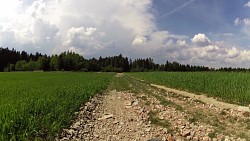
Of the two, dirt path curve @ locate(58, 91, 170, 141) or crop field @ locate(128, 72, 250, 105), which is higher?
crop field @ locate(128, 72, 250, 105)

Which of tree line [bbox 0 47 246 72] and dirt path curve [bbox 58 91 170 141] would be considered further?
tree line [bbox 0 47 246 72]

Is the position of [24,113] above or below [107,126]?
above

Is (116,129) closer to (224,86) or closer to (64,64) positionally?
(224,86)

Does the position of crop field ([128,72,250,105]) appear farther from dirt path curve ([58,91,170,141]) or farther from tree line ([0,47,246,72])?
tree line ([0,47,246,72])

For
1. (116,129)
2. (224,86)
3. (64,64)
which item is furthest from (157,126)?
(64,64)

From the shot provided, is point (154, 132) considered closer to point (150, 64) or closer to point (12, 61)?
point (12, 61)

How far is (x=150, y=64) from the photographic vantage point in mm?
198625

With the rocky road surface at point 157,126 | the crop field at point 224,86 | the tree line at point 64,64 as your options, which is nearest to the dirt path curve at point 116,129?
the rocky road surface at point 157,126

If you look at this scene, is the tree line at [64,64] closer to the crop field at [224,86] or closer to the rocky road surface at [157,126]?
the crop field at [224,86]

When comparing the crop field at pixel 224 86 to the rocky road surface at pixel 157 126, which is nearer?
the rocky road surface at pixel 157 126

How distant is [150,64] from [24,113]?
190 metres

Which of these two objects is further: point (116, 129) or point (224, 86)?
point (224, 86)

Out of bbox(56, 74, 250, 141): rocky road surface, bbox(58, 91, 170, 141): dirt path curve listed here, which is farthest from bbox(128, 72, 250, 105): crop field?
bbox(58, 91, 170, 141): dirt path curve

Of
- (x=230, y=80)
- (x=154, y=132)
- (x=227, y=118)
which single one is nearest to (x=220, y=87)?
(x=230, y=80)
